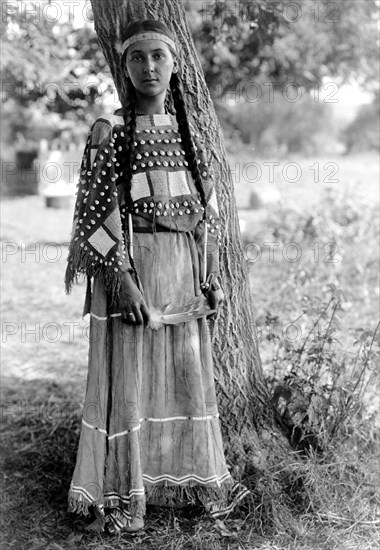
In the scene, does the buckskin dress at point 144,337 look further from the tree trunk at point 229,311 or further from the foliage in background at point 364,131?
the foliage in background at point 364,131

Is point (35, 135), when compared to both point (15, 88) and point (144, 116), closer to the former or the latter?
point (15, 88)

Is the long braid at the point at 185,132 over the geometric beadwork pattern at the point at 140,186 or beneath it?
over

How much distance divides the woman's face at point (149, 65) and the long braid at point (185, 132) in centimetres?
20

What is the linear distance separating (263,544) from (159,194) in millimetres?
1584

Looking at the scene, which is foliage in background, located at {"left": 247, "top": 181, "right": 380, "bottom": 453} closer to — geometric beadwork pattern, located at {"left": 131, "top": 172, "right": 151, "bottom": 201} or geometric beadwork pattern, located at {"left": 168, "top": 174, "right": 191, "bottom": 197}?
geometric beadwork pattern, located at {"left": 168, "top": 174, "right": 191, "bottom": 197}

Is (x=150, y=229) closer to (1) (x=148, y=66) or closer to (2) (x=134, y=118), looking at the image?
(2) (x=134, y=118)

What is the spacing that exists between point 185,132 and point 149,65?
0.33 meters

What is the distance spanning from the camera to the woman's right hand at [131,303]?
267cm

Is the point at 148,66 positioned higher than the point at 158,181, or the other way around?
the point at 148,66

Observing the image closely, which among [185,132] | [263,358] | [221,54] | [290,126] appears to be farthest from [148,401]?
[290,126]

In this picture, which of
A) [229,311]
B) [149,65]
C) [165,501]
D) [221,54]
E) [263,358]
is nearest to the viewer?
[149,65]

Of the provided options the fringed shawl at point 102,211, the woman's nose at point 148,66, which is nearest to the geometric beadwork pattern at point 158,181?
the fringed shawl at point 102,211

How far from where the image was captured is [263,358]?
205 inches

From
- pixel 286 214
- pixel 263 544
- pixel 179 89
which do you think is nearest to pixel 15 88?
pixel 286 214
